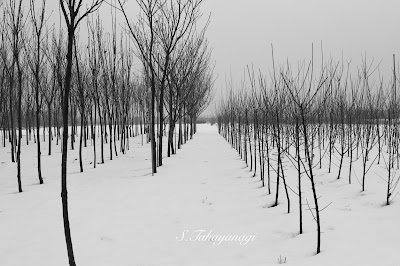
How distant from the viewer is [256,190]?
6.18 m

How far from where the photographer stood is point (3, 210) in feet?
16.5

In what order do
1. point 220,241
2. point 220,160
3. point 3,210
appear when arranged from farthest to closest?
point 220,160 → point 3,210 → point 220,241

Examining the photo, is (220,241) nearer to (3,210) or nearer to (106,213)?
(106,213)

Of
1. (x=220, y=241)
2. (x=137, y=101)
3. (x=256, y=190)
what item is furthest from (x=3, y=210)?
(x=137, y=101)

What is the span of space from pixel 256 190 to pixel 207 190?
3.34 ft

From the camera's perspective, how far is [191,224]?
424cm

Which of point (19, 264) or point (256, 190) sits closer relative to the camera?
point (19, 264)

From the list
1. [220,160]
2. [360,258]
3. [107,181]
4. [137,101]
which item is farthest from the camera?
[137,101]

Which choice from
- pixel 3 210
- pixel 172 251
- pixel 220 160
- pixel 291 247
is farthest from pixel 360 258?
pixel 220 160

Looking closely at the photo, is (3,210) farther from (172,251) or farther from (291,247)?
(291,247)

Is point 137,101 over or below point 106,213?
over

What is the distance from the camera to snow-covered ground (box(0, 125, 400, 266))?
124 inches

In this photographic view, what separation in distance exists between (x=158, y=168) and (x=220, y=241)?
208 inches

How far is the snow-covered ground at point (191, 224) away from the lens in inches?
124
